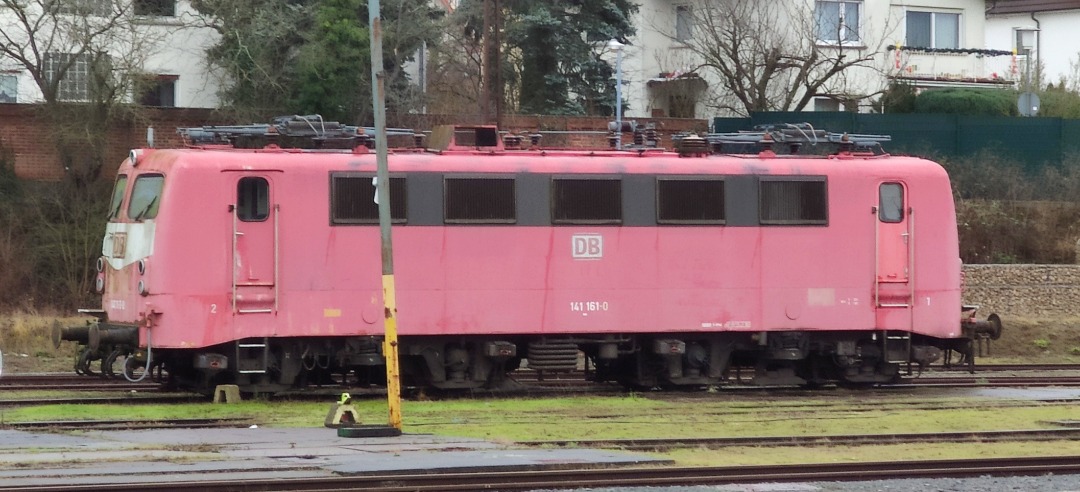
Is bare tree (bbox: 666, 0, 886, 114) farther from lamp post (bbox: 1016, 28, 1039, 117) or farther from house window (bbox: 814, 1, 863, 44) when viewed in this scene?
lamp post (bbox: 1016, 28, 1039, 117)

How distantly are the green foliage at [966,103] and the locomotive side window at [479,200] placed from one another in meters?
24.3

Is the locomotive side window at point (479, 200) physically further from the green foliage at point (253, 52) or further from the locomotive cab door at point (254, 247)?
the green foliage at point (253, 52)

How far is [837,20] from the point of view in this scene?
4625 centimetres

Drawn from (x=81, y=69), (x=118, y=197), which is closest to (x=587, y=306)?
(x=118, y=197)

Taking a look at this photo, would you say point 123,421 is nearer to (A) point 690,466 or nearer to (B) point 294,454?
(B) point 294,454

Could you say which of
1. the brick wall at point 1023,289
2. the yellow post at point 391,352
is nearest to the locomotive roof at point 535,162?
the yellow post at point 391,352

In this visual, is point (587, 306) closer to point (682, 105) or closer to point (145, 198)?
point (145, 198)

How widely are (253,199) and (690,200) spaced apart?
20.8 ft

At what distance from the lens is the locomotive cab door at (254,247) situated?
2023 centimetres

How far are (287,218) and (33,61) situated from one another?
18.9 meters

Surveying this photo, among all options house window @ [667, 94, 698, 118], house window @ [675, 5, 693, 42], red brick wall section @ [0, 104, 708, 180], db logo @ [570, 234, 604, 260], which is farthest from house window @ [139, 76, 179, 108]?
db logo @ [570, 234, 604, 260]

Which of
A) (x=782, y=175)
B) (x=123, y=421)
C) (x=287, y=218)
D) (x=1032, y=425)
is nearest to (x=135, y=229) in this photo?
(x=287, y=218)

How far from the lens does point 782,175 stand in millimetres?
22578

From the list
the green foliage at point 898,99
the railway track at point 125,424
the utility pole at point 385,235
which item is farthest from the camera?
the green foliage at point 898,99
